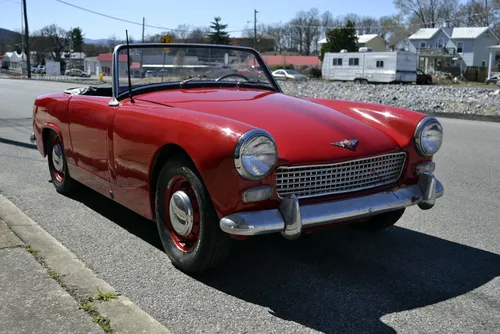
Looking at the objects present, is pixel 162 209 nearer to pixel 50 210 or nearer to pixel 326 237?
pixel 326 237

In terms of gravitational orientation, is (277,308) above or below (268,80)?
below

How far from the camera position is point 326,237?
4.10 meters

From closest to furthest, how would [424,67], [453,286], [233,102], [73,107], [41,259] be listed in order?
1. [453,286]
2. [41,259]
3. [233,102]
4. [73,107]
5. [424,67]

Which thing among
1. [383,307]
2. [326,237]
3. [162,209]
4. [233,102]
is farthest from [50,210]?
[383,307]

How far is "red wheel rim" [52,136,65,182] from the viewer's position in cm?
516

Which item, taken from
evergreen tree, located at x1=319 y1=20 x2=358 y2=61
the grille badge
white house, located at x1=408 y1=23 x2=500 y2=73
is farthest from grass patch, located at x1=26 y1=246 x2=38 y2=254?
white house, located at x1=408 y1=23 x2=500 y2=73

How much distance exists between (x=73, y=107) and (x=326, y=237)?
96.2 inches

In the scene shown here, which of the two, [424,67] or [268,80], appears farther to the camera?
[424,67]

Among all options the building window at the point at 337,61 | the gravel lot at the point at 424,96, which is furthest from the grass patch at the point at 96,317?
the building window at the point at 337,61

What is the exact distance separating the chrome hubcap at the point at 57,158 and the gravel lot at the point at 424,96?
12.1 m

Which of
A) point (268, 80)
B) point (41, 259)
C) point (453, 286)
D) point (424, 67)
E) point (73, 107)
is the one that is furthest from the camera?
point (424, 67)

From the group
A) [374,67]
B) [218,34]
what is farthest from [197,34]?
[374,67]

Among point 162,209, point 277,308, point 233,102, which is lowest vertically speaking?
point 277,308

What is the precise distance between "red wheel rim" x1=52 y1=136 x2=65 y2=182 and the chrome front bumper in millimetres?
2821
